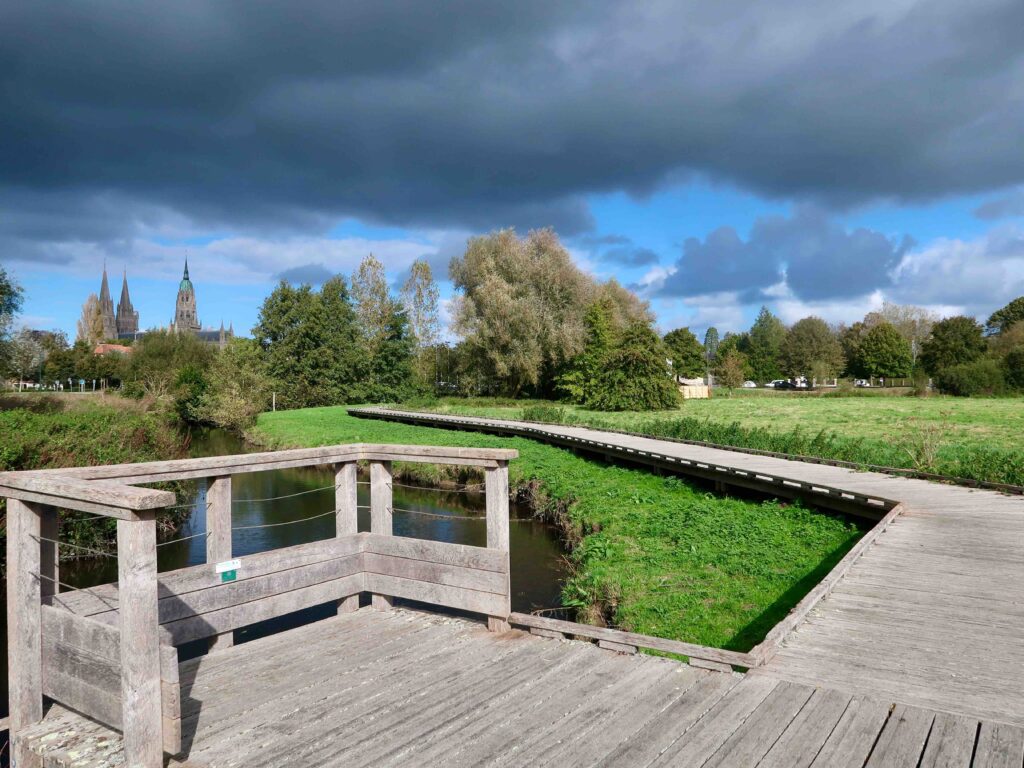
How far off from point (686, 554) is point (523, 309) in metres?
30.8

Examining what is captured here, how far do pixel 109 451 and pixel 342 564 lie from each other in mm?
9237

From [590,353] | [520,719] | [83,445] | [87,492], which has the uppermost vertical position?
[590,353]

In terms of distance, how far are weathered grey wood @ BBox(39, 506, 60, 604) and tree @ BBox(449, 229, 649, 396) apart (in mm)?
35731

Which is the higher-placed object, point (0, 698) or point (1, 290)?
point (1, 290)

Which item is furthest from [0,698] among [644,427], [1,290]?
[1,290]

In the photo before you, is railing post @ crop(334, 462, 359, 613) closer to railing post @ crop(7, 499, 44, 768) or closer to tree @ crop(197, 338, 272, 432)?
railing post @ crop(7, 499, 44, 768)

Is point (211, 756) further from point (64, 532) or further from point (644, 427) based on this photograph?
point (644, 427)

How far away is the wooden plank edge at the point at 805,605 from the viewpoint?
405cm

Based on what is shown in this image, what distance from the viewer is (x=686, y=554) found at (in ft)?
29.2

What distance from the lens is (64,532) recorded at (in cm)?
1085

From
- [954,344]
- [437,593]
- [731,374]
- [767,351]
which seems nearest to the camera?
[437,593]

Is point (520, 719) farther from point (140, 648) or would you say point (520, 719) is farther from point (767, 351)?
point (767, 351)

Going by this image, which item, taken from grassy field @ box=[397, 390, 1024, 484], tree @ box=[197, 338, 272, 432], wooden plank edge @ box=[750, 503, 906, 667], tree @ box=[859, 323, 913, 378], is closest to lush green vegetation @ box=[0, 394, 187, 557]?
wooden plank edge @ box=[750, 503, 906, 667]

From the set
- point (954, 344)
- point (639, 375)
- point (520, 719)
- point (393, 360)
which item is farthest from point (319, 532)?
point (954, 344)
